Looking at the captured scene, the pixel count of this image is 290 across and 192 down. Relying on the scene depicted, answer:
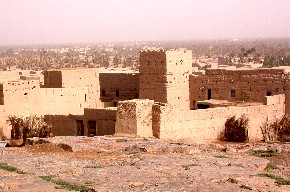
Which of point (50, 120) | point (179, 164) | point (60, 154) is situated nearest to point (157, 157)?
point (179, 164)

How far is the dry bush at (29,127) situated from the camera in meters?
20.1

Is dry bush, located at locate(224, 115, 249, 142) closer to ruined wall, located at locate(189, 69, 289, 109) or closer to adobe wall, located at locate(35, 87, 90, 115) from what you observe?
ruined wall, located at locate(189, 69, 289, 109)

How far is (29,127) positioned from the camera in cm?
2017

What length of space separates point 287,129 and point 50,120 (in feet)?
33.6

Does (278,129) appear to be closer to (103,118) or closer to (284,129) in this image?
(284,129)

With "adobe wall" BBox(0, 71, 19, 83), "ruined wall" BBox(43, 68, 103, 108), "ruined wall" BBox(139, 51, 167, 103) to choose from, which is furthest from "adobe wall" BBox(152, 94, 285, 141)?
"adobe wall" BBox(0, 71, 19, 83)

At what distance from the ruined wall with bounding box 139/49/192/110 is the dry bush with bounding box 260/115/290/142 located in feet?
16.1

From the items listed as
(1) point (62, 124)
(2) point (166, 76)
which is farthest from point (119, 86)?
(1) point (62, 124)

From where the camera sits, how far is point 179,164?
1145 centimetres

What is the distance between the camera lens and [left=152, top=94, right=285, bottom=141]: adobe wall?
19219 mm

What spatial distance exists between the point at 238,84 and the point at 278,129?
5.38m

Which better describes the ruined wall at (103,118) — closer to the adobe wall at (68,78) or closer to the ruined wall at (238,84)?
the adobe wall at (68,78)

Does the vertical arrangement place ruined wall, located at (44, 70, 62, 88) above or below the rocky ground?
above

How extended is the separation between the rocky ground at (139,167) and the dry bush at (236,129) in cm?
617
